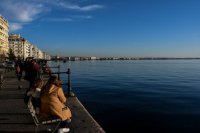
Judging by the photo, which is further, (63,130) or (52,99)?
(63,130)

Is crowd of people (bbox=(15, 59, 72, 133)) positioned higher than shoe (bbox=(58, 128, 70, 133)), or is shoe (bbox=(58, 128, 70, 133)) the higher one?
crowd of people (bbox=(15, 59, 72, 133))

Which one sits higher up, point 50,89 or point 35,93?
point 50,89

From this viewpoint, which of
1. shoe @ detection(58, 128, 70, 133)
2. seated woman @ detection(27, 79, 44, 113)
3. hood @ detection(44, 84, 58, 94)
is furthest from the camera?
shoe @ detection(58, 128, 70, 133)

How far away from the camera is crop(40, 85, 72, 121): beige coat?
22.1 ft

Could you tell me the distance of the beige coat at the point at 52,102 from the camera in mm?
6746

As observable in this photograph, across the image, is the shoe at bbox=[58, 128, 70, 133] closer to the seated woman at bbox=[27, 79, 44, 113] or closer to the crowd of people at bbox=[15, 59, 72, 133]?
the crowd of people at bbox=[15, 59, 72, 133]

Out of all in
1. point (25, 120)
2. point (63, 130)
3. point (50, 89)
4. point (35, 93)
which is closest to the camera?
point (50, 89)

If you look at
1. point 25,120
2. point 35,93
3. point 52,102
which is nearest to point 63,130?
point 52,102

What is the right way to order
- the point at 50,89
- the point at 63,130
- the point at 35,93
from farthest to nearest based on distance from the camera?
the point at 63,130 < the point at 35,93 < the point at 50,89

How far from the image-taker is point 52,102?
6.77m

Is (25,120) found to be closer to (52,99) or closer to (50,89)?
(52,99)

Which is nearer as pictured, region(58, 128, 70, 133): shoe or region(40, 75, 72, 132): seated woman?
region(40, 75, 72, 132): seated woman

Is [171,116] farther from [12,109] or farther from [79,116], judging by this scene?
[12,109]

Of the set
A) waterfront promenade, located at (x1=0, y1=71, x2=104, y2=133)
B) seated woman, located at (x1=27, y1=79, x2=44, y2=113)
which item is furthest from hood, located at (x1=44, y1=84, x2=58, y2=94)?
waterfront promenade, located at (x1=0, y1=71, x2=104, y2=133)
